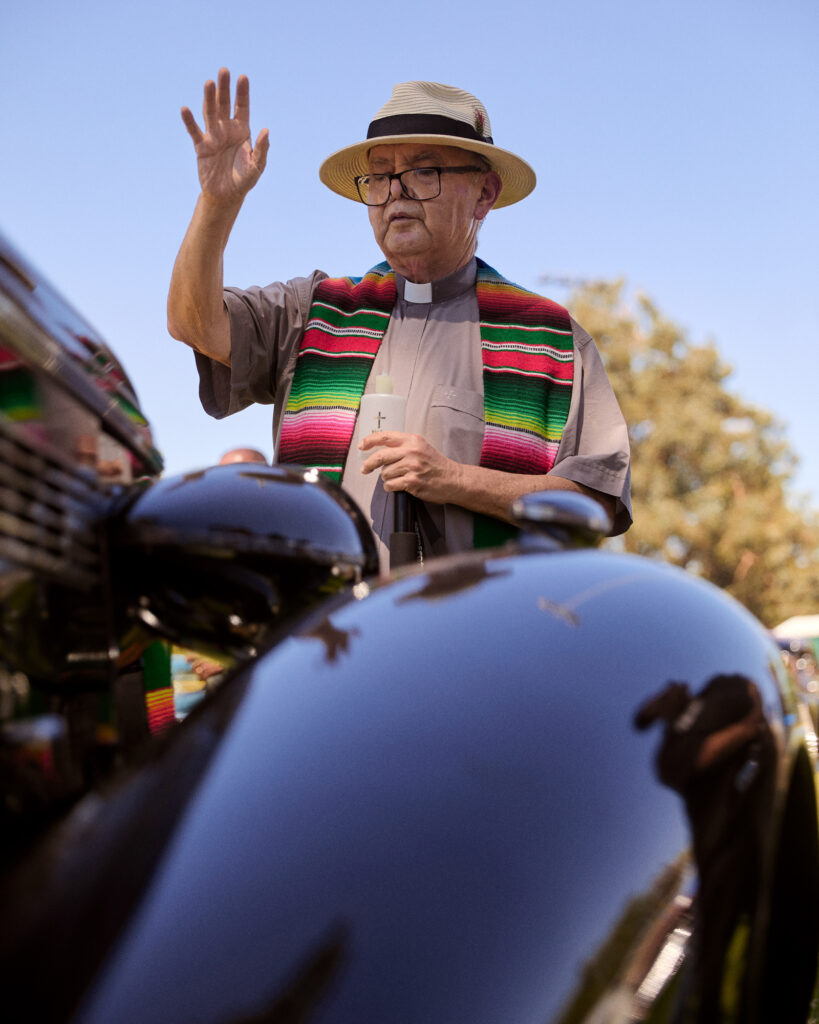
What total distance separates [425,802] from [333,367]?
2102 mm

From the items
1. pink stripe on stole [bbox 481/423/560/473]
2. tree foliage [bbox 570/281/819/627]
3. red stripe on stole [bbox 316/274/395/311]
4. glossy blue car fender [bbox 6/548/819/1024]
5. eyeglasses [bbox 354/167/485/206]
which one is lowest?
glossy blue car fender [bbox 6/548/819/1024]

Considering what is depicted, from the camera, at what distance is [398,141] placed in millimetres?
2863

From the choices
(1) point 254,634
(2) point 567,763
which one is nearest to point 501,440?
(1) point 254,634

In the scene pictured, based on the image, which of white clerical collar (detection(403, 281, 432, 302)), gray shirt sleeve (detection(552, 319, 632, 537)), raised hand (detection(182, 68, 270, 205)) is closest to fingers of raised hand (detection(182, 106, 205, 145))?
raised hand (detection(182, 68, 270, 205))

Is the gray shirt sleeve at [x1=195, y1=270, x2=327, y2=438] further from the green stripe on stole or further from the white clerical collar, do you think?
the white clerical collar

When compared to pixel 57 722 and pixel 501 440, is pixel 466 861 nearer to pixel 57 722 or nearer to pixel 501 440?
pixel 57 722

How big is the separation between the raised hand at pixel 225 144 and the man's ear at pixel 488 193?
92cm

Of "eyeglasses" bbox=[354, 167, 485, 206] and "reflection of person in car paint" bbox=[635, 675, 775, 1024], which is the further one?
"eyeglasses" bbox=[354, 167, 485, 206]

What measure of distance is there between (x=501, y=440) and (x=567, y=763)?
1.92m

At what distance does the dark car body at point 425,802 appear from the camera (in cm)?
69

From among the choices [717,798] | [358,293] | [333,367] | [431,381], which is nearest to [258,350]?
[333,367]

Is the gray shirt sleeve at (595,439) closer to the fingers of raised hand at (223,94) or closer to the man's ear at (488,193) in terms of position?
the man's ear at (488,193)

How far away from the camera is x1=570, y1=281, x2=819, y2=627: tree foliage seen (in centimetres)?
2497

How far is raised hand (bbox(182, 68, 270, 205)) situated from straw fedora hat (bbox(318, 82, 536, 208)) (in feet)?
1.97
